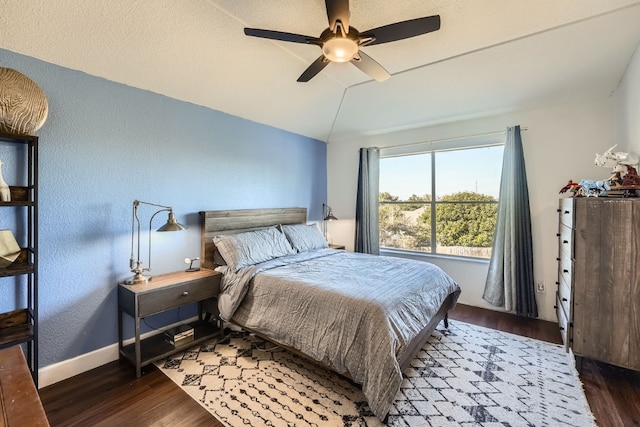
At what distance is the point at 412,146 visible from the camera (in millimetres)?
4156

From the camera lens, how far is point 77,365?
2.25m

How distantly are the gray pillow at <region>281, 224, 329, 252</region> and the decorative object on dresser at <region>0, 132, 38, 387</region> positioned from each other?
2296 millimetres

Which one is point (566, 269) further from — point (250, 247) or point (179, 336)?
point (179, 336)

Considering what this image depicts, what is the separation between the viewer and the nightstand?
2.23 m

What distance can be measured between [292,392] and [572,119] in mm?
3835

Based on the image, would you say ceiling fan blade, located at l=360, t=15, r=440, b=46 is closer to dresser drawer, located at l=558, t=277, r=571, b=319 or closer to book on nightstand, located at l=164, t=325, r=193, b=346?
dresser drawer, located at l=558, t=277, r=571, b=319

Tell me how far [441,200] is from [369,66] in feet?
8.20

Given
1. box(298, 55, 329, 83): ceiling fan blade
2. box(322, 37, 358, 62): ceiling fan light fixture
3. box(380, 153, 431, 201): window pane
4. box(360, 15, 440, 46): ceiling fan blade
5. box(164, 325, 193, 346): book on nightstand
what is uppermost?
box(360, 15, 440, 46): ceiling fan blade

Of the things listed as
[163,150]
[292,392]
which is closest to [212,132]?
[163,150]

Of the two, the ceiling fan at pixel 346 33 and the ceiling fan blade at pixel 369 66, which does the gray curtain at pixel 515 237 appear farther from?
the ceiling fan at pixel 346 33

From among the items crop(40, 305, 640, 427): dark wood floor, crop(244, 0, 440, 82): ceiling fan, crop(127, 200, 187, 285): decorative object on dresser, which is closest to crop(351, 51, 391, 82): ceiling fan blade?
crop(244, 0, 440, 82): ceiling fan

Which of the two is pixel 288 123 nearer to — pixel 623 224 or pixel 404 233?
pixel 404 233

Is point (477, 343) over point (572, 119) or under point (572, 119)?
under

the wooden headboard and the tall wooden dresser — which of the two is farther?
the wooden headboard
